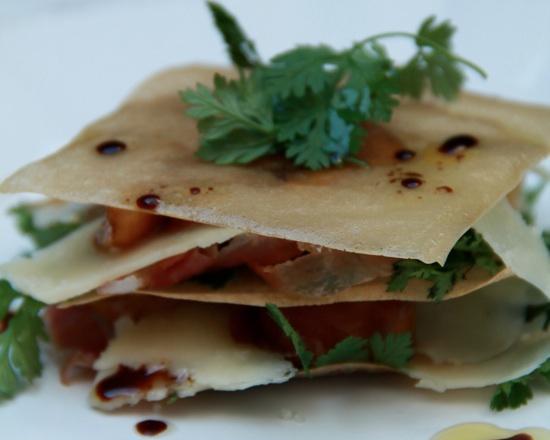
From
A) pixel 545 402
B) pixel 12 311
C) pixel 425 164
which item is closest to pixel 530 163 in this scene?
pixel 425 164

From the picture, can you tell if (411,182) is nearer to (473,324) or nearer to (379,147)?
(379,147)

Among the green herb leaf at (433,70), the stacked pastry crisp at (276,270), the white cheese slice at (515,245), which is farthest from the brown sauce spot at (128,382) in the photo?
the green herb leaf at (433,70)

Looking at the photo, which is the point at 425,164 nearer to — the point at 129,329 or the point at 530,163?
the point at 530,163

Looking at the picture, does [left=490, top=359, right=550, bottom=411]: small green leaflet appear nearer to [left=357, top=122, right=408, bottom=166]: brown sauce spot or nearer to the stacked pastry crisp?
the stacked pastry crisp

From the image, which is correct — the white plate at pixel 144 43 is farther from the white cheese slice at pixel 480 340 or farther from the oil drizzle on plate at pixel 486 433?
the oil drizzle on plate at pixel 486 433

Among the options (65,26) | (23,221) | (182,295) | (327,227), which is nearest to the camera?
(327,227)
